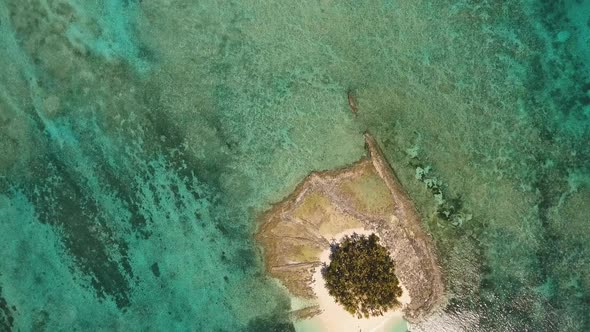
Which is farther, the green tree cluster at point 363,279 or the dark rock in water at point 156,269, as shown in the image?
the dark rock in water at point 156,269

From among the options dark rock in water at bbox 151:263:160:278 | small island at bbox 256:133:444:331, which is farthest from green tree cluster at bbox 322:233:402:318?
dark rock in water at bbox 151:263:160:278

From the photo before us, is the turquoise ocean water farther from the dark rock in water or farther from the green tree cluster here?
the green tree cluster

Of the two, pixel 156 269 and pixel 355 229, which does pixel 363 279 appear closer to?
pixel 355 229

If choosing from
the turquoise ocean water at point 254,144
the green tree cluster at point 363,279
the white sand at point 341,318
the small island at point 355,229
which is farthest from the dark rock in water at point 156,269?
the green tree cluster at point 363,279

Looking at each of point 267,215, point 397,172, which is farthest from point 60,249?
point 397,172

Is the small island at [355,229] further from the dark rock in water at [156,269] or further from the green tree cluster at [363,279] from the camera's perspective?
the dark rock in water at [156,269]

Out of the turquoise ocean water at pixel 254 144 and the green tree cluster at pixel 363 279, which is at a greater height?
the turquoise ocean water at pixel 254 144
